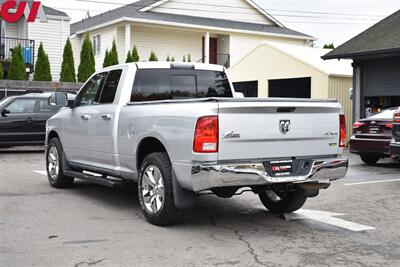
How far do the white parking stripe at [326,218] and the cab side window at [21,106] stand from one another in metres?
10.8

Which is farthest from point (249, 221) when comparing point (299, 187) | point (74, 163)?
point (74, 163)

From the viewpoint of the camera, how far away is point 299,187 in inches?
263

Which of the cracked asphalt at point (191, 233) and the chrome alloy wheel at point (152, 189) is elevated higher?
the chrome alloy wheel at point (152, 189)

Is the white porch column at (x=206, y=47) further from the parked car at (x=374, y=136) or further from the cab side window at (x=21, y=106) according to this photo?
the parked car at (x=374, y=136)

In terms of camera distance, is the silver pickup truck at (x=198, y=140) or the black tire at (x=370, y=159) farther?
the black tire at (x=370, y=159)

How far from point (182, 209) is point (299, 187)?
140 cm

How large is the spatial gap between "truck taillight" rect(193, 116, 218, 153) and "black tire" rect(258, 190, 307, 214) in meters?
1.75

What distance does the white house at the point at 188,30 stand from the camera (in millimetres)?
31234

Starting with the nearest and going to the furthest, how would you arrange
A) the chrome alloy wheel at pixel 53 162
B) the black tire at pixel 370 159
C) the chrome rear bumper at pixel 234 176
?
the chrome rear bumper at pixel 234 176, the chrome alloy wheel at pixel 53 162, the black tire at pixel 370 159

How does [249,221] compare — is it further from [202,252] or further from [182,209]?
[202,252]

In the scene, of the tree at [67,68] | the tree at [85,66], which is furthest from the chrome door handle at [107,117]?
the tree at [85,66]

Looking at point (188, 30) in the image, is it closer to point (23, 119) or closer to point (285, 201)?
point (23, 119)

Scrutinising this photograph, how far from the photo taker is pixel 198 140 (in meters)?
6.10

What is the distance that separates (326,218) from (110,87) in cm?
355
